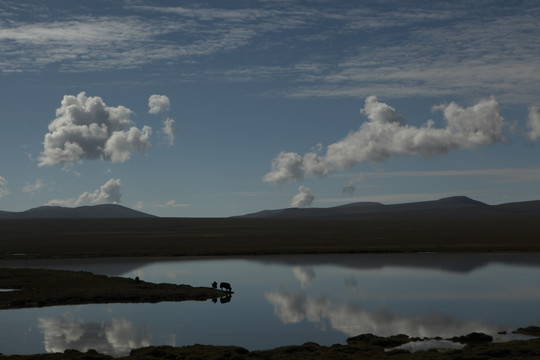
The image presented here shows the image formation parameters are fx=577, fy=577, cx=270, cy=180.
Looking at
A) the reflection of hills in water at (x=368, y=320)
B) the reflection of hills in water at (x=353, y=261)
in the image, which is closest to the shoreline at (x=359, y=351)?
the reflection of hills in water at (x=368, y=320)

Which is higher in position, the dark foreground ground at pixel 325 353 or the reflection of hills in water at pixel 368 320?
the reflection of hills in water at pixel 368 320

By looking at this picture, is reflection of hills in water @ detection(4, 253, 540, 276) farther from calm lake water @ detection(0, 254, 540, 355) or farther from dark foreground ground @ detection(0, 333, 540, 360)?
dark foreground ground @ detection(0, 333, 540, 360)

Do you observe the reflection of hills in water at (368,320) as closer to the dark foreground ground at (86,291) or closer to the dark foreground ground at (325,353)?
the dark foreground ground at (325,353)

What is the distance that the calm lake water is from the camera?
77.7 feet

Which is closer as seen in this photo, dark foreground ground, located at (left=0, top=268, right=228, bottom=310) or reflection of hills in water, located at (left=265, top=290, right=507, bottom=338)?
reflection of hills in water, located at (left=265, top=290, right=507, bottom=338)

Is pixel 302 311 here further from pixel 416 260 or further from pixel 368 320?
pixel 416 260

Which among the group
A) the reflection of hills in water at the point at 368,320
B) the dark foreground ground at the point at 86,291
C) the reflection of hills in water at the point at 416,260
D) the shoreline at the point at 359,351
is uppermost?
the reflection of hills in water at the point at 416,260

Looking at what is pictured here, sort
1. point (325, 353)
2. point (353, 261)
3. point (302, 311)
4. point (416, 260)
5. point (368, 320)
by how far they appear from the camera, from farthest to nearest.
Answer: point (353, 261) < point (416, 260) < point (302, 311) < point (368, 320) < point (325, 353)

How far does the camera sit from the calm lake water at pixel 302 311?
23688mm

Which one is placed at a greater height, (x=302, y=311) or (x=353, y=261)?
(x=353, y=261)

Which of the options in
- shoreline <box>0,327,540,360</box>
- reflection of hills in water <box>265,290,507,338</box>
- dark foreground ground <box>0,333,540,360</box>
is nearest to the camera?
dark foreground ground <box>0,333,540,360</box>

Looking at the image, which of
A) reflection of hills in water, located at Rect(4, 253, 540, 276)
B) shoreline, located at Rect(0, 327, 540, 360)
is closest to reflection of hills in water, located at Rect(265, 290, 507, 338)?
shoreline, located at Rect(0, 327, 540, 360)

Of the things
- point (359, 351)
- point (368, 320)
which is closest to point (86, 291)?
point (368, 320)

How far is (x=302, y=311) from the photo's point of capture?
2902 cm
